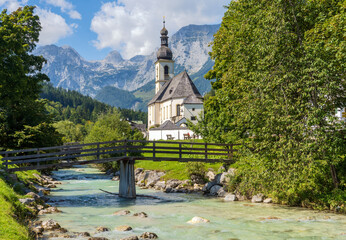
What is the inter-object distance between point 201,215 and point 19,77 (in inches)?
657

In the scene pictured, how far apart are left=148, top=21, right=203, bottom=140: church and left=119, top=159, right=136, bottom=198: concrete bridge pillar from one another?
124 feet

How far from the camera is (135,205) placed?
2433cm

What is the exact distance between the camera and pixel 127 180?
2820 centimetres

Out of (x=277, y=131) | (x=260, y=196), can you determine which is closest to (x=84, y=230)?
(x=277, y=131)

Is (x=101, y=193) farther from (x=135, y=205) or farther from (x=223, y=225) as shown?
(x=223, y=225)

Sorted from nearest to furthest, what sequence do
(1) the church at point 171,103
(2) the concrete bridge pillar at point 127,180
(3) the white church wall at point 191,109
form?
(2) the concrete bridge pillar at point 127,180 → (1) the church at point 171,103 → (3) the white church wall at point 191,109

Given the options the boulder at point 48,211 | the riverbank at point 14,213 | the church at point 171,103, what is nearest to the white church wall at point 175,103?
the church at point 171,103

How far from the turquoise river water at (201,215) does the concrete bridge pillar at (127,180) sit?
171 cm

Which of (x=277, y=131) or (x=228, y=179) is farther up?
(x=277, y=131)

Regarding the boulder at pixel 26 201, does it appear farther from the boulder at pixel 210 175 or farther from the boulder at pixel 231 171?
the boulder at pixel 210 175

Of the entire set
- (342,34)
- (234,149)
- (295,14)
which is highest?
(295,14)

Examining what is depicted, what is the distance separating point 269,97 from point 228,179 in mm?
10719

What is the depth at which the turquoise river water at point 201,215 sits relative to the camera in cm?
1548

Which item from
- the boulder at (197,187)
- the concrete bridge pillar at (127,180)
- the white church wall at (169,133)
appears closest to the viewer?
the concrete bridge pillar at (127,180)
